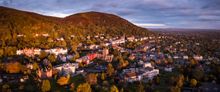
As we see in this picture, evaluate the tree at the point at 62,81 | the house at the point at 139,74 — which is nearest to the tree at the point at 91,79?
the tree at the point at 62,81

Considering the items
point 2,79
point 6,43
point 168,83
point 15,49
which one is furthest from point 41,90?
point 6,43

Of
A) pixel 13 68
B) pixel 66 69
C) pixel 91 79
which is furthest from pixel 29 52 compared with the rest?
pixel 91 79

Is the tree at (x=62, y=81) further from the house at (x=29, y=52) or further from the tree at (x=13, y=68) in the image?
the house at (x=29, y=52)

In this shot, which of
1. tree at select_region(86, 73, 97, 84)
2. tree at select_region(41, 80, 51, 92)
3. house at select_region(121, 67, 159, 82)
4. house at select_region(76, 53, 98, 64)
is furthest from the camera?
house at select_region(76, 53, 98, 64)

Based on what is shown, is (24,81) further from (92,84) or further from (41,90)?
(92,84)

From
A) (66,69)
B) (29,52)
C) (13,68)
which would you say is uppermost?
(29,52)

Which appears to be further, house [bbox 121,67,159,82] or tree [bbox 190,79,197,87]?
house [bbox 121,67,159,82]

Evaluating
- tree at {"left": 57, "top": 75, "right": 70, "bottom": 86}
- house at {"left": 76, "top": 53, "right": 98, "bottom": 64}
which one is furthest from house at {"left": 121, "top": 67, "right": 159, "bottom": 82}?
house at {"left": 76, "top": 53, "right": 98, "bottom": 64}

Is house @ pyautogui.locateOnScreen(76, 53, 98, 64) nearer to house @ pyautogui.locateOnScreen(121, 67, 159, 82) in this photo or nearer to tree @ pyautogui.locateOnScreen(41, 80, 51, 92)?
house @ pyautogui.locateOnScreen(121, 67, 159, 82)

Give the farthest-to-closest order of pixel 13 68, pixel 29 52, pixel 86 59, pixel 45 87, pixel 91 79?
pixel 29 52, pixel 86 59, pixel 13 68, pixel 91 79, pixel 45 87

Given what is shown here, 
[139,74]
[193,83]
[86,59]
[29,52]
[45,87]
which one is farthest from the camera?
[29,52]

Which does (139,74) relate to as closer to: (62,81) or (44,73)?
(62,81)
